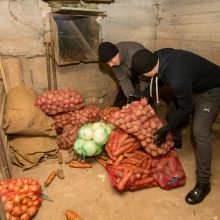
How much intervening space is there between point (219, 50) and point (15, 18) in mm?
2945

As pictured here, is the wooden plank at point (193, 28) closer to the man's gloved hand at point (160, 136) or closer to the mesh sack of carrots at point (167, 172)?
the man's gloved hand at point (160, 136)

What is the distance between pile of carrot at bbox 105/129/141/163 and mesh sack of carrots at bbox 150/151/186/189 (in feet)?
1.05

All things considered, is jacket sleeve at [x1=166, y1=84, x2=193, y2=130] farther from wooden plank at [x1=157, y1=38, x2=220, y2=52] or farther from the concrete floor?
wooden plank at [x1=157, y1=38, x2=220, y2=52]

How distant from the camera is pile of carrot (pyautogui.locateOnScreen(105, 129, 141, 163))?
2891 mm

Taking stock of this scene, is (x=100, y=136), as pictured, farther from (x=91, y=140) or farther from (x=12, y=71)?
(x=12, y=71)

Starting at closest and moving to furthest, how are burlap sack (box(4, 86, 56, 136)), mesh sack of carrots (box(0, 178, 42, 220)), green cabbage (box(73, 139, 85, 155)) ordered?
mesh sack of carrots (box(0, 178, 42, 220))
burlap sack (box(4, 86, 56, 136))
green cabbage (box(73, 139, 85, 155))

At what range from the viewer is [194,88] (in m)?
2.44

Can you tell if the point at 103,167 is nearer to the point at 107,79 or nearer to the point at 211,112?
the point at 211,112

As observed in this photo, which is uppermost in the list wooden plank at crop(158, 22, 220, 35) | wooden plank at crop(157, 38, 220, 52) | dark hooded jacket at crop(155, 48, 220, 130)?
wooden plank at crop(158, 22, 220, 35)


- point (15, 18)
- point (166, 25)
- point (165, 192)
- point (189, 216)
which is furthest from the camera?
point (166, 25)

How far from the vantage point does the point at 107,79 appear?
434 centimetres

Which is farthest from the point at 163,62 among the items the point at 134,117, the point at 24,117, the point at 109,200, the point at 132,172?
the point at 24,117

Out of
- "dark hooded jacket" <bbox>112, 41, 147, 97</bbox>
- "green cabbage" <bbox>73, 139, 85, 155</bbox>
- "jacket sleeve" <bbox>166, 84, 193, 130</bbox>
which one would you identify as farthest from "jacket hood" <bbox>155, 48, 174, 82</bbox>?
"green cabbage" <bbox>73, 139, 85, 155</bbox>

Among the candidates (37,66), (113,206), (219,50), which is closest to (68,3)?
(37,66)
